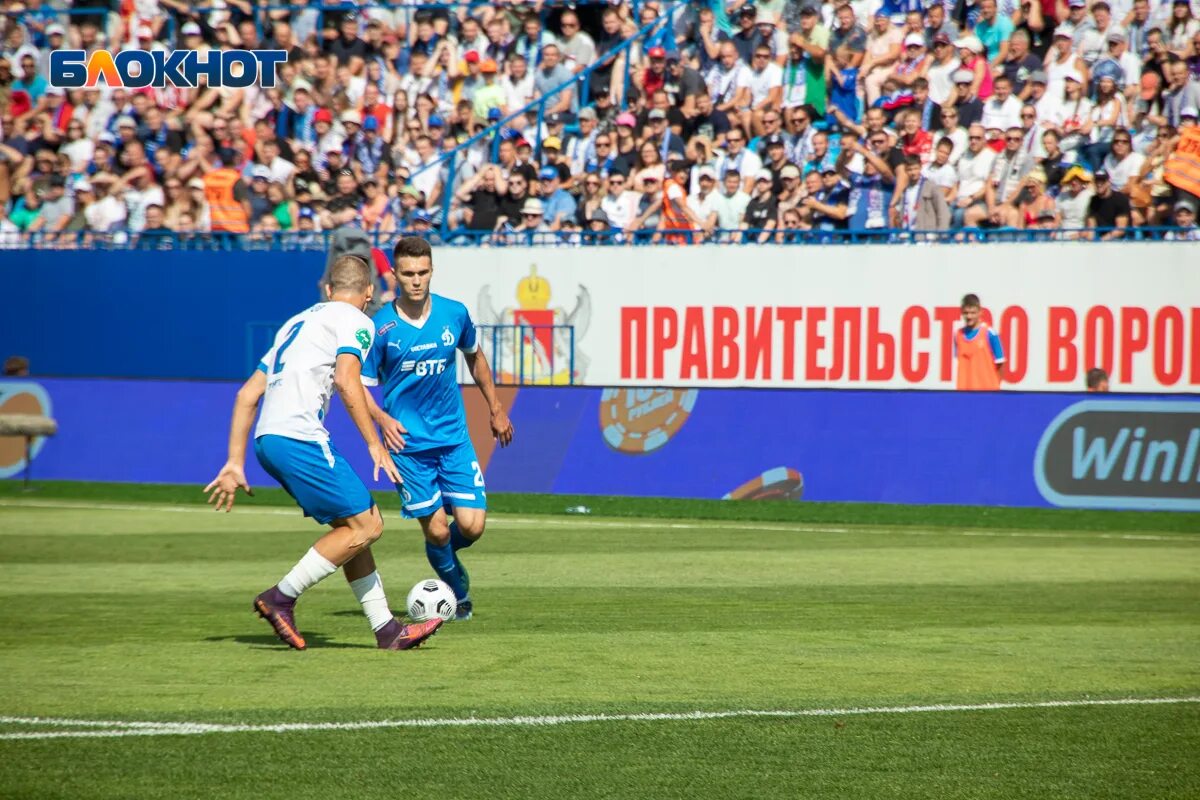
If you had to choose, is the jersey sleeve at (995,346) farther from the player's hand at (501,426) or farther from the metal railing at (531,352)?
the player's hand at (501,426)

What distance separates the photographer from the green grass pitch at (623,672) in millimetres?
5633

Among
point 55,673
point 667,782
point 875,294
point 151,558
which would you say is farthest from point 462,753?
point 875,294

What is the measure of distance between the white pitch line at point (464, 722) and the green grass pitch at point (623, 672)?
30 millimetres

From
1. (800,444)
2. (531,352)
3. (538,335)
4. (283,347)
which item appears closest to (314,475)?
(283,347)

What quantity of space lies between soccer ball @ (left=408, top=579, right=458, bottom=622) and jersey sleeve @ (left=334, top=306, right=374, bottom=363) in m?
1.66

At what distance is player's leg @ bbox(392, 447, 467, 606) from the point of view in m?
9.46

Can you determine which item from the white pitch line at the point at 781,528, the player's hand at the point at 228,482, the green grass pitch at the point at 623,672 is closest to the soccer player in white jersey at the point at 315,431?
the player's hand at the point at 228,482

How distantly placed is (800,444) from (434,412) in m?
9.08

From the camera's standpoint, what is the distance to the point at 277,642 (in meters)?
8.59

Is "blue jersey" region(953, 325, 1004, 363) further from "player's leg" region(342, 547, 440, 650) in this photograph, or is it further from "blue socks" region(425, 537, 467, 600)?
"player's leg" region(342, 547, 440, 650)

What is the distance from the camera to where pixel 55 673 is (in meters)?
7.52

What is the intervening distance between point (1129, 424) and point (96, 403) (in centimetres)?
1294

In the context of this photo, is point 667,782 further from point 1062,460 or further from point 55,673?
point 1062,460

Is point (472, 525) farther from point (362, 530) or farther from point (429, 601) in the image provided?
point (362, 530)
